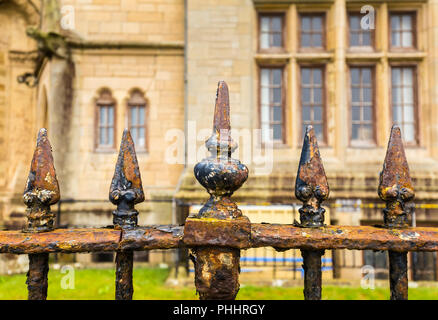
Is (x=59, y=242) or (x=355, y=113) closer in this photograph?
(x=59, y=242)

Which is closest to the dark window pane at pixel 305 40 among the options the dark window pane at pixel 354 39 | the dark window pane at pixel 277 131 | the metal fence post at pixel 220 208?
the dark window pane at pixel 354 39

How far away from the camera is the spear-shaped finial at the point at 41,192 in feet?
4.58

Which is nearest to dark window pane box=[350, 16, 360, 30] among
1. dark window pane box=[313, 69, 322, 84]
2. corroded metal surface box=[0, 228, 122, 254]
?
dark window pane box=[313, 69, 322, 84]

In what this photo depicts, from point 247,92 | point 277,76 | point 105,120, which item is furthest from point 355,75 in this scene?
point 105,120

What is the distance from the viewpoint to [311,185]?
1447 millimetres

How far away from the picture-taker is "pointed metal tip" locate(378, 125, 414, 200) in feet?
4.79

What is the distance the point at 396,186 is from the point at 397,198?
0.05 metres

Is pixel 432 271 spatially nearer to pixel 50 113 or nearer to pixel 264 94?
pixel 264 94

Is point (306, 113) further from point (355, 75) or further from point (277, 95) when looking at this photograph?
point (355, 75)

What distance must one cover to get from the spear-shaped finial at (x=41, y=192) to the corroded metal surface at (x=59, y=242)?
6 cm

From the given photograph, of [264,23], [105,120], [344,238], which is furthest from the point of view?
[105,120]

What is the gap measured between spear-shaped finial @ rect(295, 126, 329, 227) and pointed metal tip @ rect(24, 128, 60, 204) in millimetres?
1073

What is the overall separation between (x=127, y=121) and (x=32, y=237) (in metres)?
5.86

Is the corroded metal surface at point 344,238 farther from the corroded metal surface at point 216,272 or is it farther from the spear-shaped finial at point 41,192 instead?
the spear-shaped finial at point 41,192
